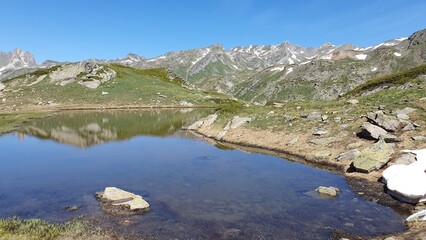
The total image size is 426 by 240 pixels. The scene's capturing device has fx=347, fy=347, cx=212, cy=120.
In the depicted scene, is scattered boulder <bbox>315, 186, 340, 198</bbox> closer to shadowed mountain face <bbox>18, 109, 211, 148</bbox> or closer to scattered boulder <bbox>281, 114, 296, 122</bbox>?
scattered boulder <bbox>281, 114, 296, 122</bbox>

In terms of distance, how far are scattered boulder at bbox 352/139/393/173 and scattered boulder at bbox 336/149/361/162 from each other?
106cm

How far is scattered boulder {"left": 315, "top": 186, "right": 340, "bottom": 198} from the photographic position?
25.9m

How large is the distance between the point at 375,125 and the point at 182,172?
71.2ft

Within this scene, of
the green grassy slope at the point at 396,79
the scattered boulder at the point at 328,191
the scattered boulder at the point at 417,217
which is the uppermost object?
the green grassy slope at the point at 396,79

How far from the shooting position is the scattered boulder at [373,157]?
1196 inches

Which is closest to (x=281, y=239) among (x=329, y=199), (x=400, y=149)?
(x=329, y=199)

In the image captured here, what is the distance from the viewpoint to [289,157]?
39.5 m

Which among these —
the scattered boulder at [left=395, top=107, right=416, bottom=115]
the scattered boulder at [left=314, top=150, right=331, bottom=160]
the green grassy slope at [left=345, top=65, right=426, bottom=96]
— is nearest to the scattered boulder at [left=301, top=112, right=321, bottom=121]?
the scattered boulder at [left=395, top=107, right=416, bottom=115]

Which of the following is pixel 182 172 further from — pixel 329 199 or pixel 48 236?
pixel 48 236

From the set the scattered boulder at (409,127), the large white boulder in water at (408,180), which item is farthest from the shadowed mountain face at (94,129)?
the large white boulder in water at (408,180)

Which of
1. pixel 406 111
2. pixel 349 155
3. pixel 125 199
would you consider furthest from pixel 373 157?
pixel 125 199

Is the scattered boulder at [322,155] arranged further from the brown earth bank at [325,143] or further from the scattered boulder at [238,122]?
the scattered boulder at [238,122]

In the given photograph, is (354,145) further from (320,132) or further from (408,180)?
(408,180)

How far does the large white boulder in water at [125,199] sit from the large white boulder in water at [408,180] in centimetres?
1757
